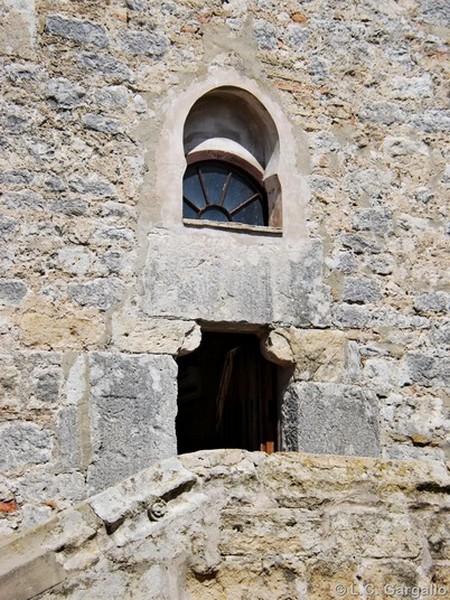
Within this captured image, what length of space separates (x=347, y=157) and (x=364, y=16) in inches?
43.5

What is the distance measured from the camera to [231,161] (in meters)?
5.91

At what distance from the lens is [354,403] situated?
17.8 feet

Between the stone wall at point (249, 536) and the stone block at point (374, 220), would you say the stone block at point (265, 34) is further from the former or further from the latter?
the stone wall at point (249, 536)

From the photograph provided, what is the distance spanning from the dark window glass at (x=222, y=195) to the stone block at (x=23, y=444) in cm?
180

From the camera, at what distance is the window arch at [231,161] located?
5.77 metres

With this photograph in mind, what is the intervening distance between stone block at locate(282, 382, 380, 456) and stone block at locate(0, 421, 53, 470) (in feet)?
5.04

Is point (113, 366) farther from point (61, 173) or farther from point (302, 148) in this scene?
point (302, 148)

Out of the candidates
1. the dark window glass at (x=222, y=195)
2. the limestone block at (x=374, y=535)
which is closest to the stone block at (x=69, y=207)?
the dark window glass at (x=222, y=195)

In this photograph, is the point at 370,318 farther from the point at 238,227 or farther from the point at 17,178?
the point at 17,178

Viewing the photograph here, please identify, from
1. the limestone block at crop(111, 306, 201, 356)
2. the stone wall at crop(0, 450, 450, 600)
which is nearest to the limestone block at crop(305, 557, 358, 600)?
the stone wall at crop(0, 450, 450, 600)

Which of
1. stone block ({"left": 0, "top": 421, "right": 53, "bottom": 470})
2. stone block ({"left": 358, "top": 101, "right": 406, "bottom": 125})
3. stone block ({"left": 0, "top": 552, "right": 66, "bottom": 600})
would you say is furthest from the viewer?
stone block ({"left": 358, "top": 101, "right": 406, "bottom": 125})

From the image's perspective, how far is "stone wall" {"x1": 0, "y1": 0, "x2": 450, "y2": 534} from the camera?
486cm

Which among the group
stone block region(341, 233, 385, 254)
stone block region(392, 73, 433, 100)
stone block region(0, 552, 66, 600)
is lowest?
stone block region(0, 552, 66, 600)

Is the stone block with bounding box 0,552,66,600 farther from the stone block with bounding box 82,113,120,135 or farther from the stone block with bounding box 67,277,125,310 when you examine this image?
the stone block with bounding box 82,113,120,135
